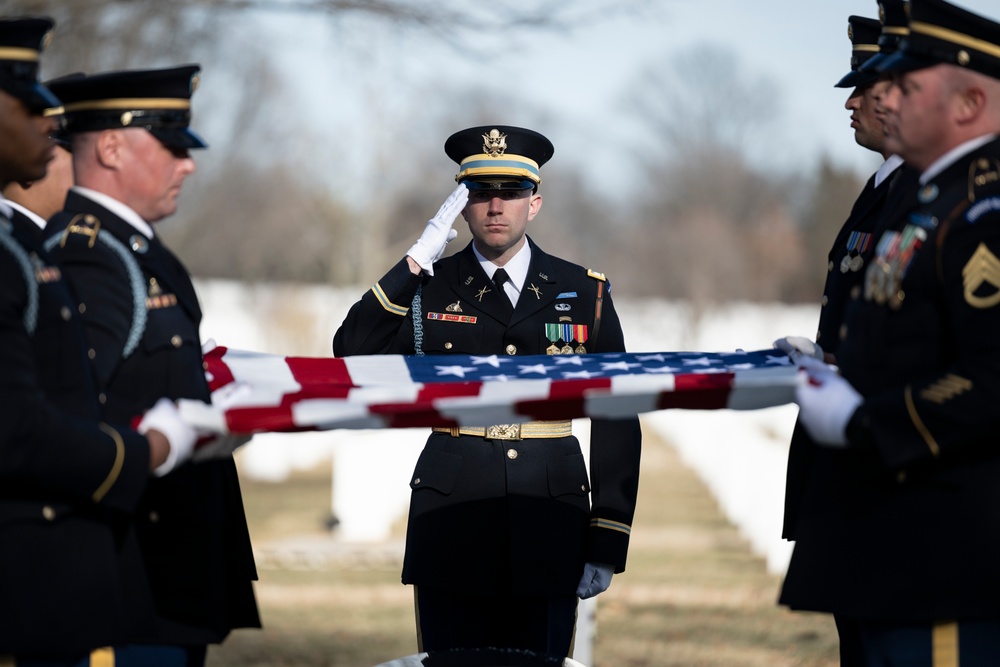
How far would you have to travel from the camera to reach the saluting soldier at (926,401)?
10.7 feet

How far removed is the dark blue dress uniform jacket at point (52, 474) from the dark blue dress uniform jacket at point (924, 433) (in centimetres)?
170

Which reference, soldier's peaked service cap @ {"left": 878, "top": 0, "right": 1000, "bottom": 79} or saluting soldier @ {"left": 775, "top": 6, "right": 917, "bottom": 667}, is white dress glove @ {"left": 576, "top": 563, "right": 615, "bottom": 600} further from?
soldier's peaked service cap @ {"left": 878, "top": 0, "right": 1000, "bottom": 79}

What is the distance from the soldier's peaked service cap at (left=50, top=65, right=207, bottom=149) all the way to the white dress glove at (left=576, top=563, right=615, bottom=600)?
212 centimetres

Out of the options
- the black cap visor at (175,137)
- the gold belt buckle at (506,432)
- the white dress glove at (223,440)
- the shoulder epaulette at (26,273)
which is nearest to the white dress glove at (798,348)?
the gold belt buckle at (506,432)

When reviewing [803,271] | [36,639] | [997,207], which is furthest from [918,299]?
[803,271]

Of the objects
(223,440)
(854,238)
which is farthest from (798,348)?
(223,440)

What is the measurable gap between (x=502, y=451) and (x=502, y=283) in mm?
640

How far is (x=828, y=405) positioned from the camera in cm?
336

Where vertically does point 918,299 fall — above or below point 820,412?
above

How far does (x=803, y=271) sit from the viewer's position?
57.5 metres

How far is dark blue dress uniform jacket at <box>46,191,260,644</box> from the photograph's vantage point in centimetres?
341

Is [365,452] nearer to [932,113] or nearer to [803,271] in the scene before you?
A: [932,113]

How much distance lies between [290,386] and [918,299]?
1.88 m

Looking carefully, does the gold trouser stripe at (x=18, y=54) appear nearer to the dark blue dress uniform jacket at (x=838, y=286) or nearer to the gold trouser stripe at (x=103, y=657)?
the gold trouser stripe at (x=103, y=657)
